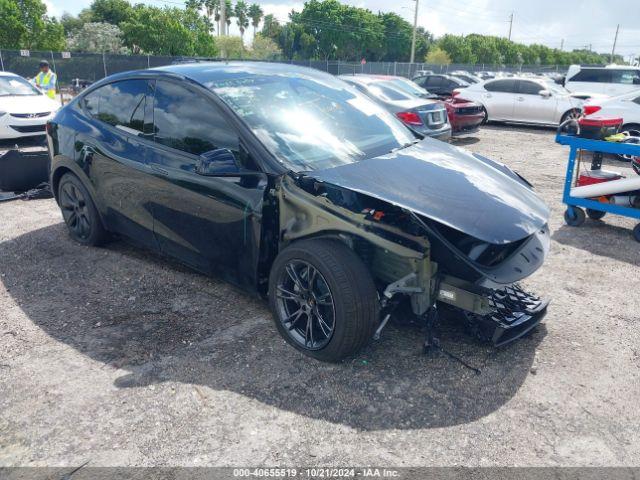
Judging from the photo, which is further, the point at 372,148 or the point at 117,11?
the point at 117,11

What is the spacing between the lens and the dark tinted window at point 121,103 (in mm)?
4329

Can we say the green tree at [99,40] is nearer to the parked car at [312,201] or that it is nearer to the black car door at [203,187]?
the parked car at [312,201]

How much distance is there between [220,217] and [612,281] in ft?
11.2

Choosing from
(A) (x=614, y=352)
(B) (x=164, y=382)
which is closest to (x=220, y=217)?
(B) (x=164, y=382)

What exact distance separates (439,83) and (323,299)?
19170 millimetres

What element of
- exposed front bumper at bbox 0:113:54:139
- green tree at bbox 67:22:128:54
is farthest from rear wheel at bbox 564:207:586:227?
green tree at bbox 67:22:128:54

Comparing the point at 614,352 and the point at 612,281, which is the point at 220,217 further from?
the point at 612,281

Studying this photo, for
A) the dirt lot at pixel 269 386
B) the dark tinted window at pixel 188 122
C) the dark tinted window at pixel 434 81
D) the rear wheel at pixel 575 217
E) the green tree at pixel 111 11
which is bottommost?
the dirt lot at pixel 269 386

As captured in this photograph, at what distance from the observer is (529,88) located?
15.2m

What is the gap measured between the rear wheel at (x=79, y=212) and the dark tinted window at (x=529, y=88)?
13510 millimetres

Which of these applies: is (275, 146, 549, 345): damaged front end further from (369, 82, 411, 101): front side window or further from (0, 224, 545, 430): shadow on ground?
(369, 82, 411, 101): front side window

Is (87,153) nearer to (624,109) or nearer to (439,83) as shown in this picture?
(624,109)

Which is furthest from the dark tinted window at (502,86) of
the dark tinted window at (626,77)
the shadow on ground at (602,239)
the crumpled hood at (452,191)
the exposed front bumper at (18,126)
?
the crumpled hood at (452,191)

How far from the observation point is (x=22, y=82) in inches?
455
